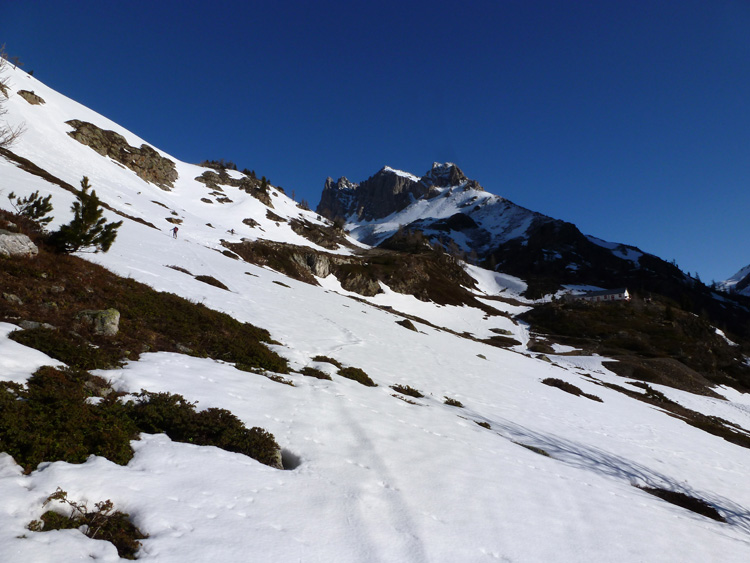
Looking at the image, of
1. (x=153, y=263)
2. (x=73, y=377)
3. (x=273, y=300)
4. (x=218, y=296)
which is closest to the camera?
(x=73, y=377)

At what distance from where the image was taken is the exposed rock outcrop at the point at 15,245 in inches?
425

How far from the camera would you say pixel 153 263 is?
21641mm

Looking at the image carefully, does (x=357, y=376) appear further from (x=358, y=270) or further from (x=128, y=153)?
(x=128, y=153)

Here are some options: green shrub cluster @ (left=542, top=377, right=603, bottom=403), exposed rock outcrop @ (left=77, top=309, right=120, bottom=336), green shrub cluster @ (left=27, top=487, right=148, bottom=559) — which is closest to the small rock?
exposed rock outcrop @ (left=77, top=309, right=120, bottom=336)

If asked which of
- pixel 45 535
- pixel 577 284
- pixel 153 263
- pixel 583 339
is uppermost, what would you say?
pixel 577 284

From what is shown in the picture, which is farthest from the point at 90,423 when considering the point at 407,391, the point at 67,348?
the point at 407,391

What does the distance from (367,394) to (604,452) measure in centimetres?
843

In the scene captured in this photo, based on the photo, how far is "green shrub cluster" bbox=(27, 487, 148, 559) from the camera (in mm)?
3529

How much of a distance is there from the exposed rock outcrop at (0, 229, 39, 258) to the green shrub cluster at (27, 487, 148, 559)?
10.8m

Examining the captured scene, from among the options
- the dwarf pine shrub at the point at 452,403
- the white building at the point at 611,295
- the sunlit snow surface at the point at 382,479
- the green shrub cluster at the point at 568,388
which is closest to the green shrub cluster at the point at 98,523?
the sunlit snow surface at the point at 382,479

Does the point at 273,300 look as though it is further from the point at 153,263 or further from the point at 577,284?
the point at 577,284

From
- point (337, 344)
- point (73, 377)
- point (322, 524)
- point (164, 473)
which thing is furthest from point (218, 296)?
point (322, 524)

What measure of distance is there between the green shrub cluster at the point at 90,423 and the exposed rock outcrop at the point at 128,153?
288 feet

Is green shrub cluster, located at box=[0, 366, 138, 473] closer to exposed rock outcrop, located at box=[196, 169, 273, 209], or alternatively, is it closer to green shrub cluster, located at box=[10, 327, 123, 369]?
green shrub cluster, located at box=[10, 327, 123, 369]
